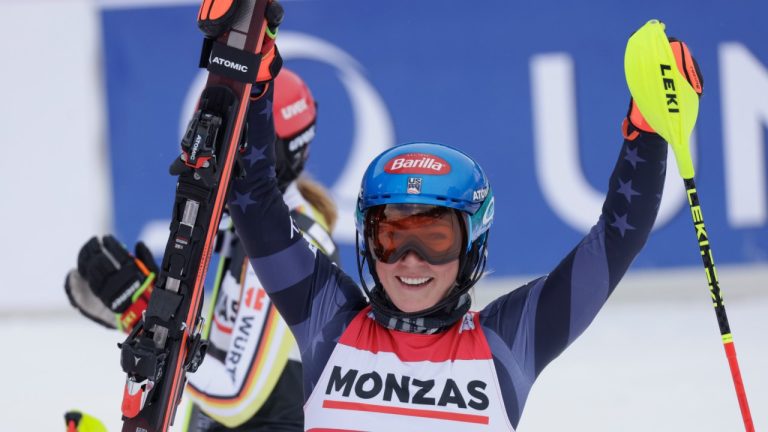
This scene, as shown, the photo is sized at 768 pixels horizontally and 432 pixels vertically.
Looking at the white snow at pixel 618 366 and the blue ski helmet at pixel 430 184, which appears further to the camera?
the white snow at pixel 618 366

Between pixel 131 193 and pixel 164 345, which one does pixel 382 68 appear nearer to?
pixel 131 193

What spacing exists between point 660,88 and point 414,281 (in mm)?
718

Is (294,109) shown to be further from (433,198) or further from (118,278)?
(433,198)

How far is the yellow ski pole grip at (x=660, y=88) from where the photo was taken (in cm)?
260

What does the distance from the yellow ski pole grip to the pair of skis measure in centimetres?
87

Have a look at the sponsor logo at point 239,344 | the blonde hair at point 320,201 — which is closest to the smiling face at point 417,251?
the sponsor logo at point 239,344

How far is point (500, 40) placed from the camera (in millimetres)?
7156

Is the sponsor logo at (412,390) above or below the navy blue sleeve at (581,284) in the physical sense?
below

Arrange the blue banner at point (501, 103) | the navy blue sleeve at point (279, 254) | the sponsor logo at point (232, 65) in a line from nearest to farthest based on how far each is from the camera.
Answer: the sponsor logo at point (232, 65) < the navy blue sleeve at point (279, 254) < the blue banner at point (501, 103)

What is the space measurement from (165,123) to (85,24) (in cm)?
80

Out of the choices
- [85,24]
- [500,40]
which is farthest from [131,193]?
[500,40]

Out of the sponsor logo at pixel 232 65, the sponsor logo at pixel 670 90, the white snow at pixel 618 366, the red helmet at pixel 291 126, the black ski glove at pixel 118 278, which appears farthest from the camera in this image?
the white snow at pixel 618 366

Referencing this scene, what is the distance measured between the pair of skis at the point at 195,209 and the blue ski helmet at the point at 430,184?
35 centimetres

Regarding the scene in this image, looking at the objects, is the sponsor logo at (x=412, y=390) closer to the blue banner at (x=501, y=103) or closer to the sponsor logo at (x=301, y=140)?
the sponsor logo at (x=301, y=140)
